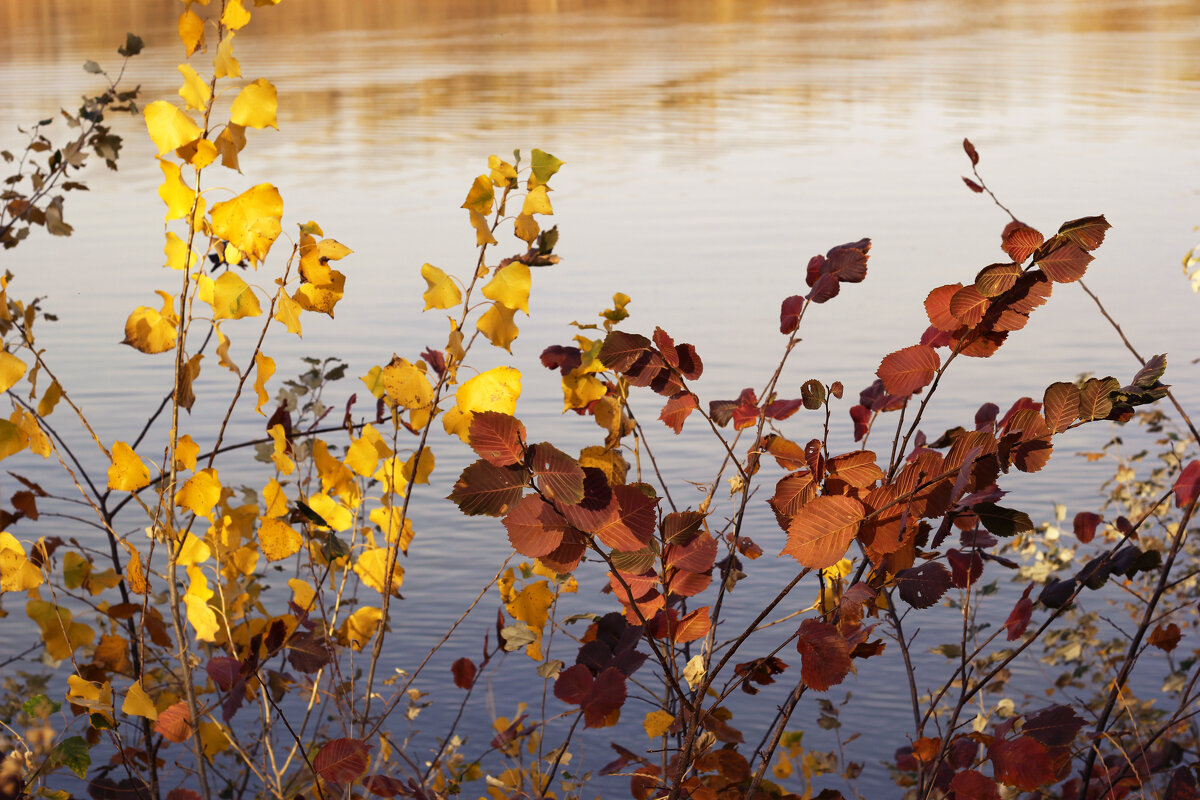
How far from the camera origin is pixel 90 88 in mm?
22109

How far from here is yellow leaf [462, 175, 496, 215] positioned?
1739 mm

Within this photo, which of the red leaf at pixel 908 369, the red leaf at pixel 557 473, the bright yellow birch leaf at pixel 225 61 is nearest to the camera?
the red leaf at pixel 557 473

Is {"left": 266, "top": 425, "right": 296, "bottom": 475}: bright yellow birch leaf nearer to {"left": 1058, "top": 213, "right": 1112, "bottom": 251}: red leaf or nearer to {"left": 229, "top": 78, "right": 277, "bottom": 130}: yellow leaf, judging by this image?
{"left": 229, "top": 78, "right": 277, "bottom": 130}: yellow leaf

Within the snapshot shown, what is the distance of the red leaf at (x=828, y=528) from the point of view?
1361 mm

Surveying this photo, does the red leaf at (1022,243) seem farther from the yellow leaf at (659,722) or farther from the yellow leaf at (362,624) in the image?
the yellow leaf at (362,624)

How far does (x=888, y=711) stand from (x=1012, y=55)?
25.8m

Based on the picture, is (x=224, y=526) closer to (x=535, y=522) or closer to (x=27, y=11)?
(x=535, y=522)

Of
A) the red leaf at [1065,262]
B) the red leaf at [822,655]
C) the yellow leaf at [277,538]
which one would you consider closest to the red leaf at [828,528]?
the red leaf at [822,655]

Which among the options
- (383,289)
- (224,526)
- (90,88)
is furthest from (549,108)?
(224,526)

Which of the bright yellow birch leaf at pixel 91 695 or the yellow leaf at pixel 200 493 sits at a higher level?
the yellow leaf at pixel 200 493

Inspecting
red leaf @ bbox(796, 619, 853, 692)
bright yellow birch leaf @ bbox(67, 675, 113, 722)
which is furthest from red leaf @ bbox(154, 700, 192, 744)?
red leaf @ bbox(796, 619, 853, 692)

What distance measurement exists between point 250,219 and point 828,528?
→ 0.86 meters

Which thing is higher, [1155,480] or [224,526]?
[224,526]

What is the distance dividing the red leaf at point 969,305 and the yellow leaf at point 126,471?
112cm
